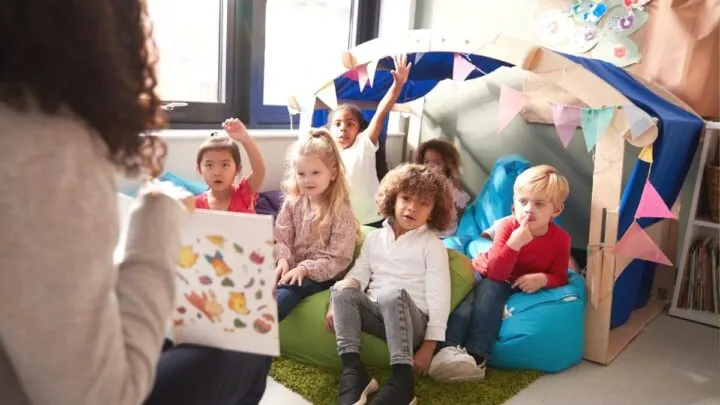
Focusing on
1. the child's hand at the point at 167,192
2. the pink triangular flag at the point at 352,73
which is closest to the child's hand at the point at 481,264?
the pink triangular flag at the point at 352,73

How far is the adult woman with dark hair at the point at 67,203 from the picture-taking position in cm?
48

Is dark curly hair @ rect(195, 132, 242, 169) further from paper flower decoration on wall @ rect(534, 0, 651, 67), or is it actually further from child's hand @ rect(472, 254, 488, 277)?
paper flower decoration on wall @ rect(534, 0, 651, 67)

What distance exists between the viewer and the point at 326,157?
181cm

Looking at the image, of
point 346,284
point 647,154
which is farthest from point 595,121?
point 346,284

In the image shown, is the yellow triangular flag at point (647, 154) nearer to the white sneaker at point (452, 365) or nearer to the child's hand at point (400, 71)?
the white sneaker at point (452, 365)

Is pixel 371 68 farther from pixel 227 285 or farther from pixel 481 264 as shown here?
pixel 227 285

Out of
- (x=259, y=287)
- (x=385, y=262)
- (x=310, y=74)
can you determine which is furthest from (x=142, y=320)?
(x=310, y=74)

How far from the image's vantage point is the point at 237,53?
2.62 m

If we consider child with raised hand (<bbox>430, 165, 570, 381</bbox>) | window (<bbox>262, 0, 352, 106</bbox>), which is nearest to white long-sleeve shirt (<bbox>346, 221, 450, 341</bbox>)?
child with raised hand (<bbox>430, 165, 570, 381</bbox>)

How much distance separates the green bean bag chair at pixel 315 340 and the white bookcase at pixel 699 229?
3.63ft

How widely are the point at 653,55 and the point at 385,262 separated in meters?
1.48

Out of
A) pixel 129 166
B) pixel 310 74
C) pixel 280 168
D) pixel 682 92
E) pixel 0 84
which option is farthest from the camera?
pixel 310 74

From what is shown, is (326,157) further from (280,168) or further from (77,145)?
(77,145)

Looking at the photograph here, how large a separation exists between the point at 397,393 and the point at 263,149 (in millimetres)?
1361
